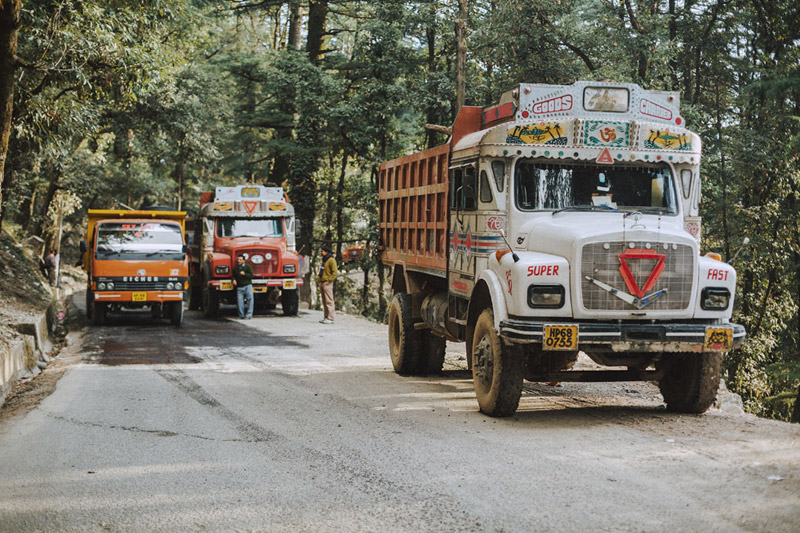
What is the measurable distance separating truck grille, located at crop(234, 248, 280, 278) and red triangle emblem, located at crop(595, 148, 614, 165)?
15103 mm

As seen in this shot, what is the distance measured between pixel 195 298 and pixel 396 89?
29.7 ft

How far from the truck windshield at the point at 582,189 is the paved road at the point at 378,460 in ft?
7.27

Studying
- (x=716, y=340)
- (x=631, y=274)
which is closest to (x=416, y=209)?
(x=631, y=274)

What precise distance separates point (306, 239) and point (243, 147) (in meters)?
6.24

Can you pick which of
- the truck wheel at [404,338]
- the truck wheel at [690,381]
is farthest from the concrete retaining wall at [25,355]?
the truck wheel at [690,381]

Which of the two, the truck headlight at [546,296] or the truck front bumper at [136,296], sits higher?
the truck headlight at [546,296]

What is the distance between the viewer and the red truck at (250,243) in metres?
23.0

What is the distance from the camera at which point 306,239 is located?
2967 cm

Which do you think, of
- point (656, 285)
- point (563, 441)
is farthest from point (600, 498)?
point (656, 285)

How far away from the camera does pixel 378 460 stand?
23.0 feet

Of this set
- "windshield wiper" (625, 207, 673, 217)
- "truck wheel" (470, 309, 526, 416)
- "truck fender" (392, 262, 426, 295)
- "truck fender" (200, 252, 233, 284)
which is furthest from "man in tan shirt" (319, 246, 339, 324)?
"windshield wiper" (625, 207, 673, 217)

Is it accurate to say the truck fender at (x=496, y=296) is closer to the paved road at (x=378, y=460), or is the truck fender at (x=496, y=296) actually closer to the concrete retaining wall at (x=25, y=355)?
the paved road at (x=378, y=460)

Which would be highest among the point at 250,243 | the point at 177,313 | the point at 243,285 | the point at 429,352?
the point at 250,243

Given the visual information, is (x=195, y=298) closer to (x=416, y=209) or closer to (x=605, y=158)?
(x=416, y=209)
